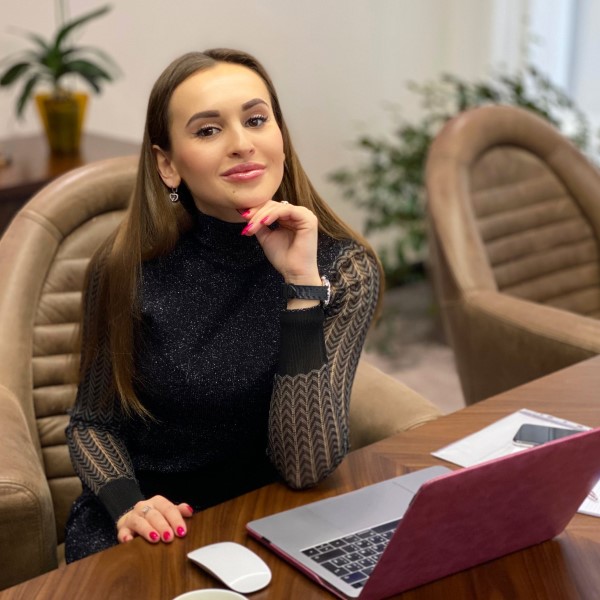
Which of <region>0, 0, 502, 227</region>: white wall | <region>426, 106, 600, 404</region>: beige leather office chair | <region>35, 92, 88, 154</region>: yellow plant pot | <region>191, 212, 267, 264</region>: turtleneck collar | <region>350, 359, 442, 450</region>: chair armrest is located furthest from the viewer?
<region>0, 0, 502, 227</region>: white wall

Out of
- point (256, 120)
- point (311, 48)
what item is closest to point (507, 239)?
point (256, 120)

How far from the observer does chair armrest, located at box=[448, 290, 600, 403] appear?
2.08 meters

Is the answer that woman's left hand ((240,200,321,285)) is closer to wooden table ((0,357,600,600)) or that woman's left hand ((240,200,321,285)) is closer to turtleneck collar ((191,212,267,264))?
turtleneck collar ((191,212,267,264))

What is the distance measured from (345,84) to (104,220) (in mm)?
2349

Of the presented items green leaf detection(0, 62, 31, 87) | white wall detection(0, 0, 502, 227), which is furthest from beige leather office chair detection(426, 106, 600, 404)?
white wall detection(0, 0, 502, 227)

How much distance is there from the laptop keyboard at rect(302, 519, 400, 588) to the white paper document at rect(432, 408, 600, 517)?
22cm

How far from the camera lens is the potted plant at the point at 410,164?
370cm

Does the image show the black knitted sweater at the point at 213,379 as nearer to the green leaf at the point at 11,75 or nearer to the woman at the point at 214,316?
the woman at the point at 214,316

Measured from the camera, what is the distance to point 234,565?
1.15m

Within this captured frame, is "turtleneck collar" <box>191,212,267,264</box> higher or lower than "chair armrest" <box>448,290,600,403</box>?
higher

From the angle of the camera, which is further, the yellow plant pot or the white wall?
the white wall

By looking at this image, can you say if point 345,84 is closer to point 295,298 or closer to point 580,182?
point 580,182

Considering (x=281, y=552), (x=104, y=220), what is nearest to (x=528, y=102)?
(x=104, y=220)

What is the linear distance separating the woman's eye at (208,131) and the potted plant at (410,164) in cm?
231
